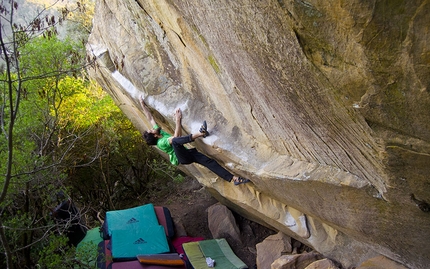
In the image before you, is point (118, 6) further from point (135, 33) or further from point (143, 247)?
point (143, 247)

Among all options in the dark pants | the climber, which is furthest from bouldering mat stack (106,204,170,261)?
the dark pants

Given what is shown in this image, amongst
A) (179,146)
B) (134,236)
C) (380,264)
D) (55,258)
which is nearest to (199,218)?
(134,236)

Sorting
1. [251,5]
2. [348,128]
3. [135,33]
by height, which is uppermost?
[135,33]

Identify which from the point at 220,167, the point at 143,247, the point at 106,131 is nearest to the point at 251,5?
the point at 220,167

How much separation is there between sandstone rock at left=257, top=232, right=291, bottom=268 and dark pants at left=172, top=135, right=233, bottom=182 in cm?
213

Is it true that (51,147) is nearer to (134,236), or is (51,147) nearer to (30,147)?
(30,147)

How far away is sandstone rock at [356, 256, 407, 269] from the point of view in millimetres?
6110

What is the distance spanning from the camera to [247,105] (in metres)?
6.13

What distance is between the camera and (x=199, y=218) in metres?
11.6

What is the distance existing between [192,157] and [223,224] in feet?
11.6

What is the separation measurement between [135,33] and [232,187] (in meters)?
4.00

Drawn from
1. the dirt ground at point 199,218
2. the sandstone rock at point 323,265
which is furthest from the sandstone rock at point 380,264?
the dirt ground at point 199,218

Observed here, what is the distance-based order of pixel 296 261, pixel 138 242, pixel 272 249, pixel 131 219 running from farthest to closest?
1. pixel 131 219
2. pixel 138 242
3. pixel 272 249
4. pixel 296 261

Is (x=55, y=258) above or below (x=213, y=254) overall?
above
